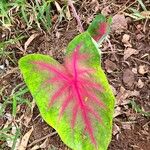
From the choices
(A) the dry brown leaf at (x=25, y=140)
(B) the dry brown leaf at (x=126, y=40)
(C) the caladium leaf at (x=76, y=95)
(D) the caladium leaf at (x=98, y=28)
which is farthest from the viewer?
(B) the dry brown leaf at (x=126, y=40)

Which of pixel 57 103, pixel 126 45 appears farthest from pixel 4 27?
pixel 57 103

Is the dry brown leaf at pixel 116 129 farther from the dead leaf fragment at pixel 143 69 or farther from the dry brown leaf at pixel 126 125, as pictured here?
the dead leaf fragment at pixel 143 69

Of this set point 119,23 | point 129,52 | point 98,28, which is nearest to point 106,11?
point 119,23

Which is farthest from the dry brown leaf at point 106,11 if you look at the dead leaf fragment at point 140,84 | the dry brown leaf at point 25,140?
the dry brown leaf at point 25,140

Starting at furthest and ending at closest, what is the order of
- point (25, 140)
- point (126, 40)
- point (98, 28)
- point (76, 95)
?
point (126, 40) < point (25, 140) < point (98, 28) < point (76, 95)

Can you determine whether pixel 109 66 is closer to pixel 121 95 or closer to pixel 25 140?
pixel 121 95

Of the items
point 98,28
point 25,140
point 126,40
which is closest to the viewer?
point 98,28

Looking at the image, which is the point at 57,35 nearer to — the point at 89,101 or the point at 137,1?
the point at 137,1
